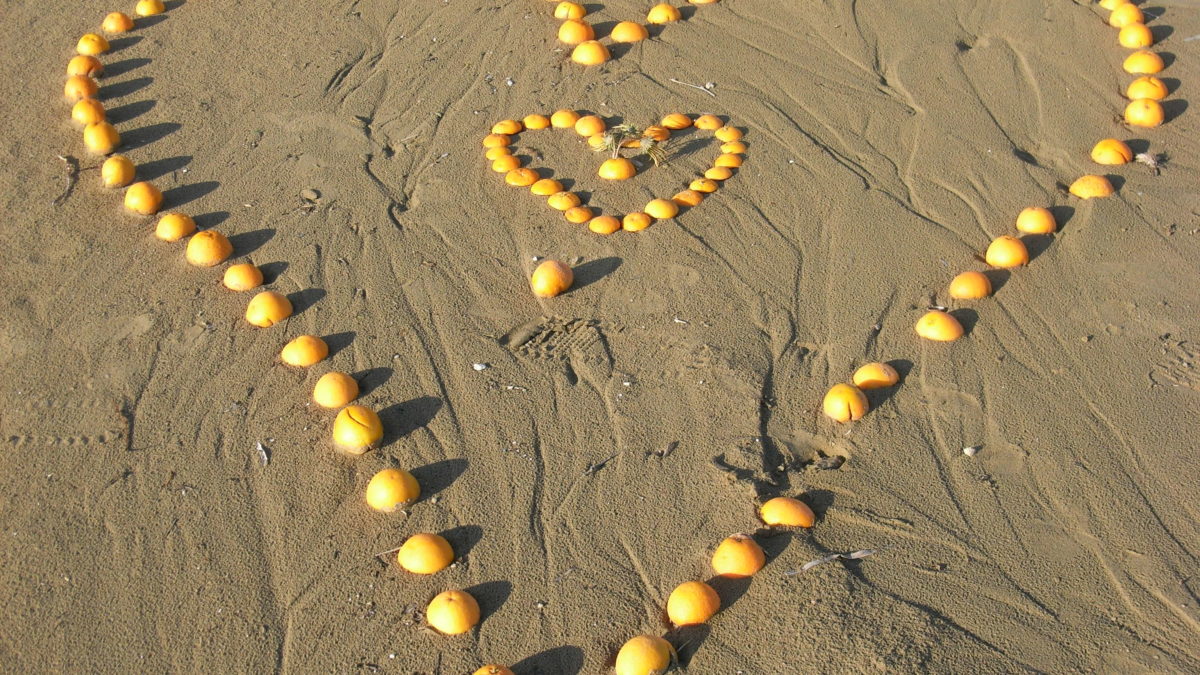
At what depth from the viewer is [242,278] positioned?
5996mm

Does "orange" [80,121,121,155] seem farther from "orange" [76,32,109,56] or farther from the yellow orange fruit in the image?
the yellow orange fruit

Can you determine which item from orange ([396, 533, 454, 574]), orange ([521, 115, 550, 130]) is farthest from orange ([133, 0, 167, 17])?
orange ([396, 533, 454, 574])

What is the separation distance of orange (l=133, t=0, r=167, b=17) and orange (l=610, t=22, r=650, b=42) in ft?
13.9

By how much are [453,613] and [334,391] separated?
1619mm

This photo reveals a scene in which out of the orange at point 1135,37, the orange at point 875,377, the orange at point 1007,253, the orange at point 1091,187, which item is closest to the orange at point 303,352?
the orange at point 875,377

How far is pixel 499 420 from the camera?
521 cm

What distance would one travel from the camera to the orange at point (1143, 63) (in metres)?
7.86

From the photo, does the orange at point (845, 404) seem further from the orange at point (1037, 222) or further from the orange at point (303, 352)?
the orange at point (303, 352)

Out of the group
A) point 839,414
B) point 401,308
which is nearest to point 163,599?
point 401,308

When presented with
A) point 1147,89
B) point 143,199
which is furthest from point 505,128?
point 1147,89

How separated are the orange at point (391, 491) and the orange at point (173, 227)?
108 inches

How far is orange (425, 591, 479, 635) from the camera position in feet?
13.8

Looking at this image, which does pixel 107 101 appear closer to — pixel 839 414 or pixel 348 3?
pixel 348 3

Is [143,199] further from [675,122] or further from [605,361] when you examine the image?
[675,122]
